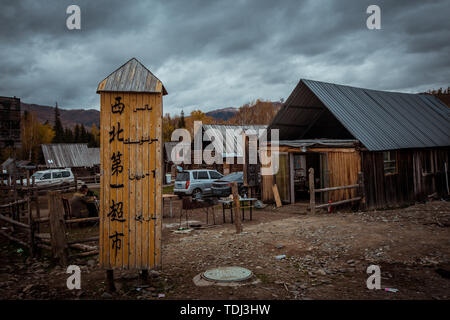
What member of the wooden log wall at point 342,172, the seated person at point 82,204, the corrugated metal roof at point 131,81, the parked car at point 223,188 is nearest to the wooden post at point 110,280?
the corrugated metal roof at point 131,81

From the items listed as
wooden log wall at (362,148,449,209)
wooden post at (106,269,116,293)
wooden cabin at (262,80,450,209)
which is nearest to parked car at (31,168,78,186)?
wooden cabin at (262,80,450,209)

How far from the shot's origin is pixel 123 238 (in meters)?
5.33

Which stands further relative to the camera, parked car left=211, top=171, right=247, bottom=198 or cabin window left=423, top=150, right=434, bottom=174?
parked car left=211, top=171, right=247, bottom=198

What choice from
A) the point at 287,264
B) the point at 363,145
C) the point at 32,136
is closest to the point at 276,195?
the point at 363,145

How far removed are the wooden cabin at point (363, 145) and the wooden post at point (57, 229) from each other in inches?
346

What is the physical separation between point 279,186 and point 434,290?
37.6 ft

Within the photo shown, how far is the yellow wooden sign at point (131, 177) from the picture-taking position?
17.4 feet

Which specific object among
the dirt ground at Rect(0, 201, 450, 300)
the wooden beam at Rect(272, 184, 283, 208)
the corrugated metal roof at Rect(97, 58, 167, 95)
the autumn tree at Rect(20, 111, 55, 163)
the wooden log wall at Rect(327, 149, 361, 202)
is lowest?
the dirt ground at Rect(0, 201, 450, 300)

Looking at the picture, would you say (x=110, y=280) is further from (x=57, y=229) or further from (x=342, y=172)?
(x=342, y=172)

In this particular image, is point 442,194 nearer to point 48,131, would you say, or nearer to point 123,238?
point 123,238

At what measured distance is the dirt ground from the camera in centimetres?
534

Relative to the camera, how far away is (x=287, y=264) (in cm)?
680

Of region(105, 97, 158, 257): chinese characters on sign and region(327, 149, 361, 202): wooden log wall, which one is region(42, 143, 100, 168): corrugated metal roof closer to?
region(327, 149, 361, 202): wooden log wall

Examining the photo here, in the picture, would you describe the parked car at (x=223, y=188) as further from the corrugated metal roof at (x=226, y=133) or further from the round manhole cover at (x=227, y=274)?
the round manhole cover at (x=227, y=274)
